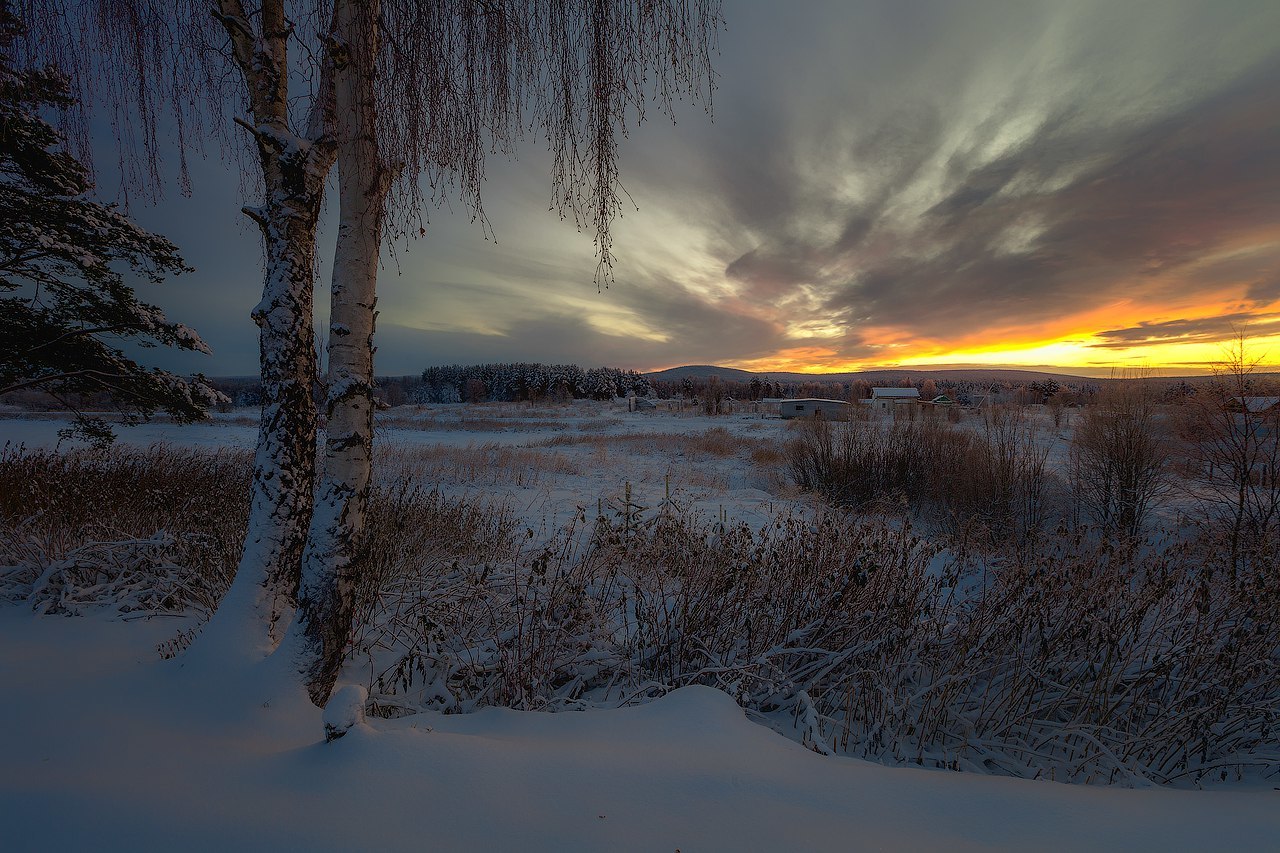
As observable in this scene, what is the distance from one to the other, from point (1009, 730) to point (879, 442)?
8.01 meters

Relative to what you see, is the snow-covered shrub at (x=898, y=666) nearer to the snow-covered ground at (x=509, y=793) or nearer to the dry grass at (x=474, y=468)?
the snow-covered ground at (x=509, y=793)

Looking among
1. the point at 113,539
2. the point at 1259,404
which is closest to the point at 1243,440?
the point at 1259,404

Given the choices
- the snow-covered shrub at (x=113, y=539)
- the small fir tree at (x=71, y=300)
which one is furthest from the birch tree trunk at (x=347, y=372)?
the small fir tree at (x=71, y=300)

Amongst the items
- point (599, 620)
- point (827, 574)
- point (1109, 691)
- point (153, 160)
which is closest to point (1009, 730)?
point (1109, 691)

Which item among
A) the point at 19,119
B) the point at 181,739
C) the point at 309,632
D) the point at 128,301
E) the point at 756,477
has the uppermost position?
the point at 19,119

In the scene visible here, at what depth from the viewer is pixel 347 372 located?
2191 mm

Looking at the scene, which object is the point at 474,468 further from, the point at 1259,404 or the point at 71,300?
the point at 1259,404

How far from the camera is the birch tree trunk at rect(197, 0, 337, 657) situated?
2355 millimetres

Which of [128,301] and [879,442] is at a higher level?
[128,301]

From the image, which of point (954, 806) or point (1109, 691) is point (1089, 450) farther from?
point (954, 806)

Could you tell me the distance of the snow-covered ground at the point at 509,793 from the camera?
4.10 feet

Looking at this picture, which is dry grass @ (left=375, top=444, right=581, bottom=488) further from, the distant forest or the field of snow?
the distant forest

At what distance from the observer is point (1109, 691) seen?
269 cm

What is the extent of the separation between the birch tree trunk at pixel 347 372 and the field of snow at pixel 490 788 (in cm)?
28
